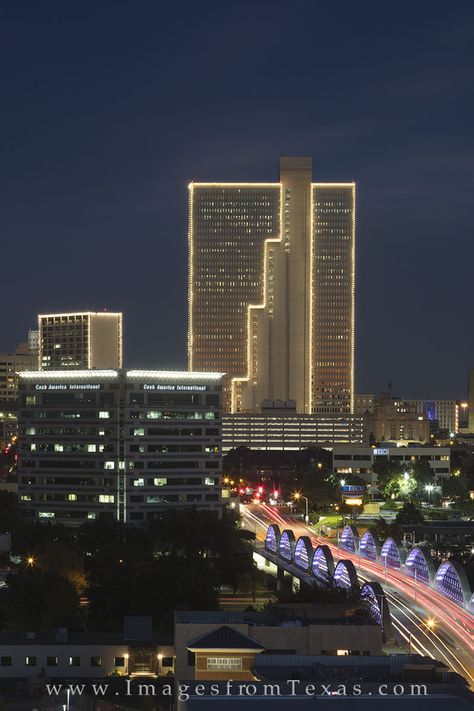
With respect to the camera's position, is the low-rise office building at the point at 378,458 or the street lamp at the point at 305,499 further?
the low-rise office building at the point at 378,458

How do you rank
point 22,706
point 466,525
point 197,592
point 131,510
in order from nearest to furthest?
point 22,706
point 197,592
point 131,510
point 466,525

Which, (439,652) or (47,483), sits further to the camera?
(47,483)

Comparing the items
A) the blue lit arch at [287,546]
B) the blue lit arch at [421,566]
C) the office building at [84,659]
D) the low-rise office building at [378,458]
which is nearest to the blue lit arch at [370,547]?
the blue lit arch at [287,546]

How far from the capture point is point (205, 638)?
4681cm

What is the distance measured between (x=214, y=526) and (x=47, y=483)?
25015 mm

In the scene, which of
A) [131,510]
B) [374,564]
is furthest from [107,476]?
[374,564]

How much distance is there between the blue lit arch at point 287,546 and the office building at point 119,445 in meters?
16.2

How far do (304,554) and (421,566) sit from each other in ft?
36.6

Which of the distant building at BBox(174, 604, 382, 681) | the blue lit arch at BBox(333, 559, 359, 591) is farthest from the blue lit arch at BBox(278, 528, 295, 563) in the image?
the distant building at BBox(174, 604, 382, 681)

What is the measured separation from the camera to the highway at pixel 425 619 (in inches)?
2594

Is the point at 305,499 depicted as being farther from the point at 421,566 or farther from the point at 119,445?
the point at 421,566

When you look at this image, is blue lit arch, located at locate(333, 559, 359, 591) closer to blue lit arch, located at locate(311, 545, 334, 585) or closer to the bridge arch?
blue lit arch, located at locate(311, 545, 334, 585)

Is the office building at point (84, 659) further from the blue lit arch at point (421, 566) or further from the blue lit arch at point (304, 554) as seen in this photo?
the blue lit arch at point (304, 554)

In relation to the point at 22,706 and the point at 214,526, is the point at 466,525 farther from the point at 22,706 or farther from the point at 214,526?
the point at 22,706
